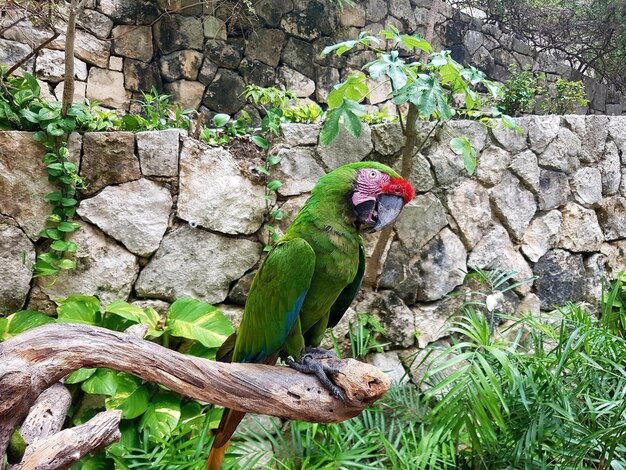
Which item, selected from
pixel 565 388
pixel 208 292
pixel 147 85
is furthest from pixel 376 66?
pixel 147 85

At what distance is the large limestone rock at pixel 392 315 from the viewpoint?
250 centimetres

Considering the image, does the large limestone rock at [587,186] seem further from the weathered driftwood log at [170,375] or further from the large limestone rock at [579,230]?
the weathered driftwood log at [170,375]

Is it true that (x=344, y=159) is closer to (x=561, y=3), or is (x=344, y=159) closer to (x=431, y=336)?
(x=431, y=336)

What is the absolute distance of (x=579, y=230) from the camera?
3.10 m

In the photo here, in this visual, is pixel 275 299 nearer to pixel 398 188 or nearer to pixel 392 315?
pixel 398 188

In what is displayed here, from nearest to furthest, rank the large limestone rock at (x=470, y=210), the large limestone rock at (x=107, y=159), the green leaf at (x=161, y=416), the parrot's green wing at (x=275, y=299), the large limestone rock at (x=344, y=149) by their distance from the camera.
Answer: the parrot's green wing at (x=275, y=299), the green leaf at (x=161, y=416), the large limestone rock at (x=107, y=159), the large limestone rock at (x=344, y=149), the large limestone rock at (x=470, y=210)

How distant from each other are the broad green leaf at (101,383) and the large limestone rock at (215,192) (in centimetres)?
75

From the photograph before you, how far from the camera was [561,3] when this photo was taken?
204 inches

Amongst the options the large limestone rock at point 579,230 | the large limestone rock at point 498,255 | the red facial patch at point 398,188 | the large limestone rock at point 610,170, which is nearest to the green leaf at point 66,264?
the red facial patch at point 398,188

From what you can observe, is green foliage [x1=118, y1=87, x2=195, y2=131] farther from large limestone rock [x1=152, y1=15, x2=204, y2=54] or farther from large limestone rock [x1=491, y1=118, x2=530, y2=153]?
large limestone rock [x1=152, y1=15, x2=204, y2=54]

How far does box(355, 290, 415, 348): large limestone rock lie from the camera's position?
98.3 inches

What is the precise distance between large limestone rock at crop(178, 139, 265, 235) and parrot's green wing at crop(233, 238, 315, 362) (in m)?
0.95

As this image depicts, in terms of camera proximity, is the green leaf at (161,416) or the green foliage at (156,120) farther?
the green foliage at (156,120)

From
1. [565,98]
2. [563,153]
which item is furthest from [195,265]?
[565,98]
